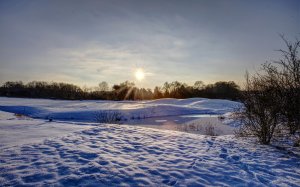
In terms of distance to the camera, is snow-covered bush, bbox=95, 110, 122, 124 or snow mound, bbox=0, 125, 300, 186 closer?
snow mound, bbox=0, 125, 300, 186

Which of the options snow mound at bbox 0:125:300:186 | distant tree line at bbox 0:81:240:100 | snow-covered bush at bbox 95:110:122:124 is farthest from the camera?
distant tree line at bbox 0:81:240:100

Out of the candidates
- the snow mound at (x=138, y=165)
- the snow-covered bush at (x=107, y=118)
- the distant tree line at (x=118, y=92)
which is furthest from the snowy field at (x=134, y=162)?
the distant tree line at (x=118, y=92)

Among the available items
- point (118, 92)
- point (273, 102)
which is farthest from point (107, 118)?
point (118, 92)

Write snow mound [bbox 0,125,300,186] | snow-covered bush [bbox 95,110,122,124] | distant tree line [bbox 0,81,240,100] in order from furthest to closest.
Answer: distant tree line [bbox 0,81,240,100]
snow-covered bush [bbox 95,110,122,124]
snow mound [bbox 0,125,300,186]

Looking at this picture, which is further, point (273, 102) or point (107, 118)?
point (107, 118)

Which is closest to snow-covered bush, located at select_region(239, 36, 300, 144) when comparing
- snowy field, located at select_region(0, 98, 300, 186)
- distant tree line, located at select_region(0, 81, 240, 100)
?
snowy field, located at select_region(0, 98, 300, 186)

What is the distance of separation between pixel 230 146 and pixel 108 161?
18.5 ft

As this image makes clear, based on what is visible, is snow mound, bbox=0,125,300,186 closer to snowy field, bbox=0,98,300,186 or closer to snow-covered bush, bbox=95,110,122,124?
snowy field, bbox=0,98,300,186

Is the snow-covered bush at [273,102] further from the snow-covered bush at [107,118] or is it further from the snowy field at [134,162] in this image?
the snow-covered bush at [107,118]

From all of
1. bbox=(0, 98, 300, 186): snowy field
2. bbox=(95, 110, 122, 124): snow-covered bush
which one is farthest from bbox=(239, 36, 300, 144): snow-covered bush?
bbox=(95, 110, 122, 124): snow-covered bush

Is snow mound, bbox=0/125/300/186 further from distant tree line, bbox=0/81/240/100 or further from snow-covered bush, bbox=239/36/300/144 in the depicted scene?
distant tree line, bbox=0/81/240/100

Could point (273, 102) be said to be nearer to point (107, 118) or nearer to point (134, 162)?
point (134, 162)

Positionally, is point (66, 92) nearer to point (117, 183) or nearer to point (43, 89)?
point (43, 89)

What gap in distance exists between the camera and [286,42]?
848 centimetres
